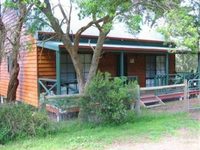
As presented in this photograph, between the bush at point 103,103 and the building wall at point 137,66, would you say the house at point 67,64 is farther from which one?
the bush at point 103,103

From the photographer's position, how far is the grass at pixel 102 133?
24.1 ft

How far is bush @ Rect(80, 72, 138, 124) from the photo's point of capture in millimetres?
9203

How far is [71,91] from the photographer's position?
14.9 metres

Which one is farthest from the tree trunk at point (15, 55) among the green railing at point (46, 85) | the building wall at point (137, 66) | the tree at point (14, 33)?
the building wall at point (137, 66)

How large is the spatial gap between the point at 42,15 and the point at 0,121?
5031mm

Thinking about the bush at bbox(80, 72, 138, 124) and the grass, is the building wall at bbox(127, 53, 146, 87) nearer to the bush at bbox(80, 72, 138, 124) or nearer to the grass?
the grass

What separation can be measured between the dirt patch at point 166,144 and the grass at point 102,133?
→ 28 cm

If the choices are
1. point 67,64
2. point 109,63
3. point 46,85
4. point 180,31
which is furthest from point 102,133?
point 109,63

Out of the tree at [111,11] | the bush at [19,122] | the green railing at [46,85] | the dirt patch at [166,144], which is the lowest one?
the dirt patch at [166,144]

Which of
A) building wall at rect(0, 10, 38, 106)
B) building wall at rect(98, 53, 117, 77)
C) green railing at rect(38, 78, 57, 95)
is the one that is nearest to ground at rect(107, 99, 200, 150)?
green railing at rect(38, 78, 57, 95)

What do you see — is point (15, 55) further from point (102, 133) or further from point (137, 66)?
point (137, 66)

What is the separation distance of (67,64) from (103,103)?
21.1 feet

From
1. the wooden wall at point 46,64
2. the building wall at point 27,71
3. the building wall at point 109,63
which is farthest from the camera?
the building wall at point 109,63

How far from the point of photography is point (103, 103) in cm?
921
